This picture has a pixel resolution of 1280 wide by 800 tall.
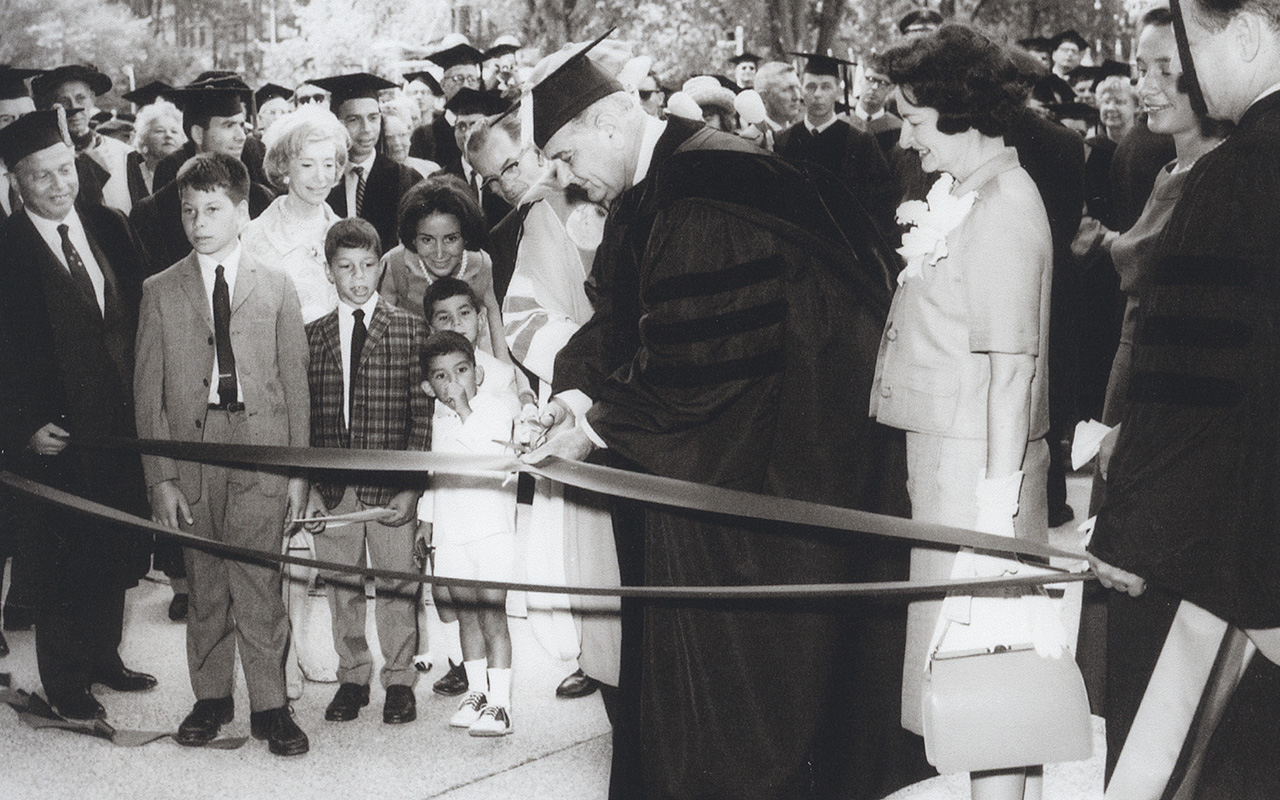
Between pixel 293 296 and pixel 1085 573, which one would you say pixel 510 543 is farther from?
pixel 1085 573

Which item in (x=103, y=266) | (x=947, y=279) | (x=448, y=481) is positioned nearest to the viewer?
(x=947, y=279)

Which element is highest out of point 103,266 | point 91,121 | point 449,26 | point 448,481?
point 449,26

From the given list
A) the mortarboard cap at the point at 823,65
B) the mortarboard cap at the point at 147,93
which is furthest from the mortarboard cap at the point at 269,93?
the mortarboard cap at the point at 823,65

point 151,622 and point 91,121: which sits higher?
point 91,121

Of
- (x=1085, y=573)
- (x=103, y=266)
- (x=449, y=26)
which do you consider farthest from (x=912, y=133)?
(x=103, y=266)

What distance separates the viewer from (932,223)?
3111 mm

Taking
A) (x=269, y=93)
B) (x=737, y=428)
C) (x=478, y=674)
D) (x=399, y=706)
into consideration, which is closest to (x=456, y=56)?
(x=269, y=93)

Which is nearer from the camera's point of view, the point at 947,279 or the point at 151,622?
the point at 947,279

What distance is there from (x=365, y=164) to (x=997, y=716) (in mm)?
2543

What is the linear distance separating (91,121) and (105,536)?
127 centimetres

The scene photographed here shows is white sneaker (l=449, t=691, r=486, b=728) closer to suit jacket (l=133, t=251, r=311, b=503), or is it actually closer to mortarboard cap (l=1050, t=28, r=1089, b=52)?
suit jacket (l=133, t=251, r=311, b=503)

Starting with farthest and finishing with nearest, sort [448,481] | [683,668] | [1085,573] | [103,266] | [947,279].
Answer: [448,481], [103,266], [683,668], [947,279], [1085,573]

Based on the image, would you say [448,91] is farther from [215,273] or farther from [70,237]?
[70,237]

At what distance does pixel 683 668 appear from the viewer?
3.34 meters
